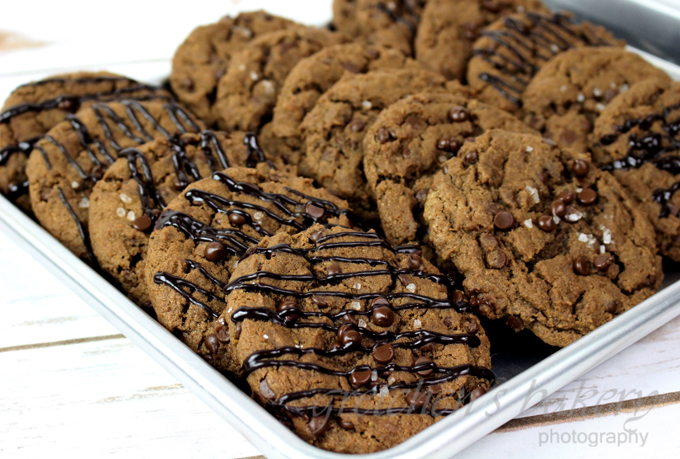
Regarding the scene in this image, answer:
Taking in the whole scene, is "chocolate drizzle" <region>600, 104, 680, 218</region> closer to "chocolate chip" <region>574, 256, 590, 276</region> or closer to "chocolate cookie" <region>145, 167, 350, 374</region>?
"chocolate chip" <region>574, 256, 590, 276</region>

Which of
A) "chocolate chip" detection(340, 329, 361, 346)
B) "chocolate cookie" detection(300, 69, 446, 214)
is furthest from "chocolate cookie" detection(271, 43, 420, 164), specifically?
"chocolate chip" detection(340, 329, 361, 346)

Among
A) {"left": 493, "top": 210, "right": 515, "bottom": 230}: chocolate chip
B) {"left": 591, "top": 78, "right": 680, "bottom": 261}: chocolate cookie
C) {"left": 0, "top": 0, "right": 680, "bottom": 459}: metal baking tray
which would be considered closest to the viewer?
{"left": 0, "top": 0, "right": 680, "bottom": 459}: metal baking tray

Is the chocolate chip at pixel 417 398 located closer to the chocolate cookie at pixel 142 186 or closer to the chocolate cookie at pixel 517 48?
the chocolate cookie at pixel 142 186

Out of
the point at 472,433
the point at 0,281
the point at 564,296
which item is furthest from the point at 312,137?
the point at 0,281

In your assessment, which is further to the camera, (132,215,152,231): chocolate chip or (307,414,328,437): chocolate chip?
(132,215,152,231): chocolate chip

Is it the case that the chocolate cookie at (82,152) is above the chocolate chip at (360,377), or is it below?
below

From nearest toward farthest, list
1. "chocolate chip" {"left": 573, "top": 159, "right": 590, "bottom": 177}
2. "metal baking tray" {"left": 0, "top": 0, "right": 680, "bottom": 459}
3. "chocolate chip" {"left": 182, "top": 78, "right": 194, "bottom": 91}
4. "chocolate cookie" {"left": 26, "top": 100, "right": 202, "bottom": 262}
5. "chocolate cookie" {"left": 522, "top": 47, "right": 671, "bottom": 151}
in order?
"metal baking tray" {"left": 0, "top": 0, "right": 680, "bottom": 459}
"chocolate chip" {"left": 573, "top": 159, "right": 590, "bottom": 177}
"chocolate cookie" {"left": 26, "top": 100, "right": 202, "bottom": 262}
"chocolate cookie" {"left": 522, "top": 47, "right": 671, "bottom": 151}
"chocolate chip" {"left": 182, "top": 78, "right": 194, "bottom": 91}

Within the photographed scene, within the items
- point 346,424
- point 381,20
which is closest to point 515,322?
point 346,424

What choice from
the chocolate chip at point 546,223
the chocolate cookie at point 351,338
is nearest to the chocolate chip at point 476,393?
the chocolate cookie at point 351,338
